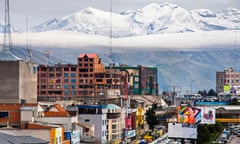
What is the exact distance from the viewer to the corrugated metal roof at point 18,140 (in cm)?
5569


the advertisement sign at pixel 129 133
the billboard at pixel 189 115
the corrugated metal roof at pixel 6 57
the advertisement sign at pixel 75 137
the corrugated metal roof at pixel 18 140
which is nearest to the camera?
the corrugated metal roof at pixel 18 140

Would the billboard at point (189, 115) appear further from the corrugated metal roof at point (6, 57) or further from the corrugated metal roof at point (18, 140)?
the corrugated metal roof at point (18, 140)

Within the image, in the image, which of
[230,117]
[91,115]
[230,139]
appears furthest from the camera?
[230,117]

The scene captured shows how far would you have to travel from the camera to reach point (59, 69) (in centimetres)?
16338

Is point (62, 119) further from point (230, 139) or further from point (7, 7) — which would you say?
point (230, 139)

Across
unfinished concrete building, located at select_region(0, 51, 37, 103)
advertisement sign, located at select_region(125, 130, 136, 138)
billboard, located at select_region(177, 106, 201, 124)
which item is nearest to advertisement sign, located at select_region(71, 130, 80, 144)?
unfinished concrete building, located at select_region(0, 51, 37, 103)

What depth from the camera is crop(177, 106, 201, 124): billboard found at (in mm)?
105031

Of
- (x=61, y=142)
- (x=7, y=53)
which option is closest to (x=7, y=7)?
(x=7, y=53)

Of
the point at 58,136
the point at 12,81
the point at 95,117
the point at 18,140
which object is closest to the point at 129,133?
the point at 95,117

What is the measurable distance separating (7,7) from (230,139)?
51152mm

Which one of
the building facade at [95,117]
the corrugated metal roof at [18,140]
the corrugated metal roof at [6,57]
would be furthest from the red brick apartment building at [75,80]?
the corrugated metal roof at [18,140]

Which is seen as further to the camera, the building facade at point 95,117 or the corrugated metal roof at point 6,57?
the building facade at point 95,117

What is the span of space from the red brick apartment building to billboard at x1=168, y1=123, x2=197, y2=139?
57.2m

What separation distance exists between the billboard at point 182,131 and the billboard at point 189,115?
2.98 meters
